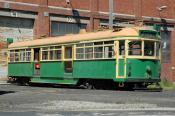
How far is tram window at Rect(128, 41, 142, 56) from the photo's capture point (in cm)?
2611

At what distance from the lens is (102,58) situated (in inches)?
1063

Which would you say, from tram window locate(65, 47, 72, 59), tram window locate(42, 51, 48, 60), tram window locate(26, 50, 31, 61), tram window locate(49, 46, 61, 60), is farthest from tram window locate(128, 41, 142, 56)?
tram window locate(26, 50, 31, 61)

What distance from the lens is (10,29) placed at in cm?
4178

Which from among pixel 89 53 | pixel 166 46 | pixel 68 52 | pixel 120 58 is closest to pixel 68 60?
pixel 68 52

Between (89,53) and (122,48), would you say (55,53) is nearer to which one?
(89,53)

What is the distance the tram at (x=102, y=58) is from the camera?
26109 millimetres

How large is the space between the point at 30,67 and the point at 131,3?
20.7 m

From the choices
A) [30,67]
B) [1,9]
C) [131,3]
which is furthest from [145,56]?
[131,3]

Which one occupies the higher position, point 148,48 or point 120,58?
point 148,48

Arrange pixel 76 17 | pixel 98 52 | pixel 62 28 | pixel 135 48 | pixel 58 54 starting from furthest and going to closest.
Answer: pixel 76 17
pixel 62 28
pixel 58 54
pixel 98 52
pixel 135 48

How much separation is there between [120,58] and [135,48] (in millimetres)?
929

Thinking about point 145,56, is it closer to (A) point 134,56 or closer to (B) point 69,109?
(A) point 134,56

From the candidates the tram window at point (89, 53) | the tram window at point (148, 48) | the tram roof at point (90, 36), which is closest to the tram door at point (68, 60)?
the tram roof at point (90, 36)

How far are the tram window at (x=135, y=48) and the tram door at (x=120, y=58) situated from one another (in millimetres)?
352
